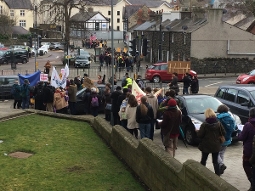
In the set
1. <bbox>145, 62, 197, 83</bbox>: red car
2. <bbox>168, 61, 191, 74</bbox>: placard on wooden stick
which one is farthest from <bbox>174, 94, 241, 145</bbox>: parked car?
<bbox>145, 62, 197, 83</bbox>: red car

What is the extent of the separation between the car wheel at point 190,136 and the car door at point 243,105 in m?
2.97

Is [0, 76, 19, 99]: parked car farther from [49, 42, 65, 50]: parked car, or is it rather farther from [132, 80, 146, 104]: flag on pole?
[49, 42, 65, 50]: parked car

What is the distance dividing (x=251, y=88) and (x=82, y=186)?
940 cm

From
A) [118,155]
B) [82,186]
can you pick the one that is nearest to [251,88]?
[118,155]

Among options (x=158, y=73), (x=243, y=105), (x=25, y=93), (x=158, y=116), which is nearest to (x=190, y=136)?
(x=158, y=116)

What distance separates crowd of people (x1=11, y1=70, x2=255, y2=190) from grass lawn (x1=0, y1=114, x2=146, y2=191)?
1264mm

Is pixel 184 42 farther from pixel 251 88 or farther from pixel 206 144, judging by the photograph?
pixel 206 144

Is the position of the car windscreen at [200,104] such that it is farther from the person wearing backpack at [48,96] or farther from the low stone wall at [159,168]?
the person wearing backpack at [48,96]

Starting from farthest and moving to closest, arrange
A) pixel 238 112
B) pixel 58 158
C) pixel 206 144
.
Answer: pixel 238 112, pixel 58 158, pixel 206 144

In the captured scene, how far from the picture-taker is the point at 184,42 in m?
44.3

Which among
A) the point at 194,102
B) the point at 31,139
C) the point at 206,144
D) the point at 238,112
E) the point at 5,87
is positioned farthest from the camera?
the point at 5,87

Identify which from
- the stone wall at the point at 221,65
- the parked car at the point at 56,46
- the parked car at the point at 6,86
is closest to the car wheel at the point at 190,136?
the parked car at the point at 6,86

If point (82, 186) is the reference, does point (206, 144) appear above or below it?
above

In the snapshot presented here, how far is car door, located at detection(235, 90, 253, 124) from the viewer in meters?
16.4
